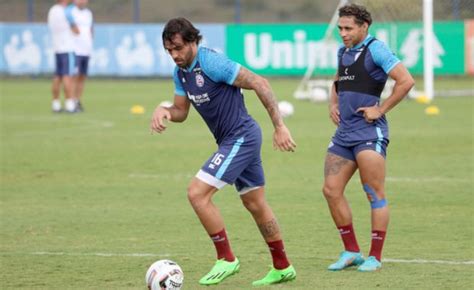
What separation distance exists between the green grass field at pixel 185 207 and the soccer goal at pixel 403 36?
369cm

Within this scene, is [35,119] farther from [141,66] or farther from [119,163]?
[141,66]

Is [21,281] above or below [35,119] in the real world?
above

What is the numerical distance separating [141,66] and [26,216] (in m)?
24.7

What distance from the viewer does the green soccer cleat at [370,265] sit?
27.1 ft

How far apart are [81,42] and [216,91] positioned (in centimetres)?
1660

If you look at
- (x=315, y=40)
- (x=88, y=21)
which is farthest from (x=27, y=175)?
(x=315, y=40)

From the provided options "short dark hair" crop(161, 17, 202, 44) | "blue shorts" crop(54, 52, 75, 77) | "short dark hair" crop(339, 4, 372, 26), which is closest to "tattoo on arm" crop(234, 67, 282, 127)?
"short dark hair" crop(161, 17, 202, 44)

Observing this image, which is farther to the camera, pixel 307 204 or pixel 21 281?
pixel 307 204

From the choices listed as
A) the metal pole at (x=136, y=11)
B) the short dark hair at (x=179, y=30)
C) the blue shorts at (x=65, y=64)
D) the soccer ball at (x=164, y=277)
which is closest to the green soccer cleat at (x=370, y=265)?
the soccer ball at (x=164, y=277)

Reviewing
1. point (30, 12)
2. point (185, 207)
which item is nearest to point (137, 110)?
point (185, 207)

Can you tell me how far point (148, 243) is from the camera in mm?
9641

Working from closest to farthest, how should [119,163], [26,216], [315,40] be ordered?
[26,216]
[119,163]
[315,40]

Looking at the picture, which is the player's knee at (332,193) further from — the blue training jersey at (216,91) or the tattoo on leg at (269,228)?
the blue training jersey at (216,91)

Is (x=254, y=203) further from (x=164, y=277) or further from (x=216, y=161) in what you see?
(x=164, y=277)
